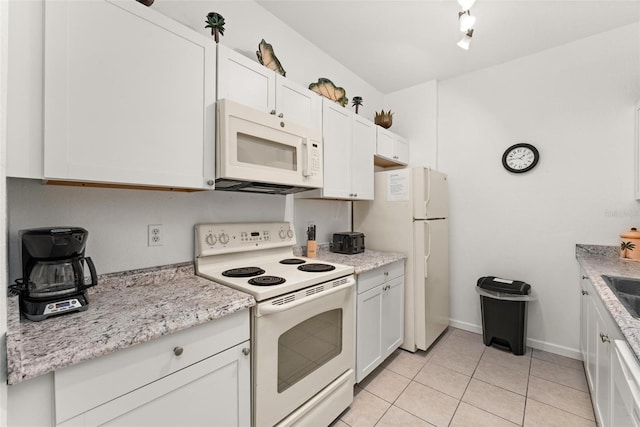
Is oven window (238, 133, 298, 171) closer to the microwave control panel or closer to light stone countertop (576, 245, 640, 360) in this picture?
the microwave control panel

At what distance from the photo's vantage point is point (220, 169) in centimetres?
139

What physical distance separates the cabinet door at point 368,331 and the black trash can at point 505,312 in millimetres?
1150

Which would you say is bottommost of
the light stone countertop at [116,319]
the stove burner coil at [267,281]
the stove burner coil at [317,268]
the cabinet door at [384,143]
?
the light stone countertop at [116,319]

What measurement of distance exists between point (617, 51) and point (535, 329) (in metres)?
2.47

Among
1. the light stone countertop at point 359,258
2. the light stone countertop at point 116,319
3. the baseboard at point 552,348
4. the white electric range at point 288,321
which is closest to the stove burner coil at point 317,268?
the white electric range at point 288,321

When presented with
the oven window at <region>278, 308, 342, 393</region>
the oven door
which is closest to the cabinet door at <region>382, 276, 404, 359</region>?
the oven door

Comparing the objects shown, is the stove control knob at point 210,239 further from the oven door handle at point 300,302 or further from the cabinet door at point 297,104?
the cabinet door at point 297,104

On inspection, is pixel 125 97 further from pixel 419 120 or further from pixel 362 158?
pixel 419 120

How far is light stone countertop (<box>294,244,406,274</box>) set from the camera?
195 cm

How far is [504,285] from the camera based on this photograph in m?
2.49

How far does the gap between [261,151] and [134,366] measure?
110 cm

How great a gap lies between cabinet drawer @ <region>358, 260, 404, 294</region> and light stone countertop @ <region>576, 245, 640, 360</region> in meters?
1.18

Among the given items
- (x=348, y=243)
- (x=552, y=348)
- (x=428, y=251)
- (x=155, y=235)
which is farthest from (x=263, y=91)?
(x=552, y=348)

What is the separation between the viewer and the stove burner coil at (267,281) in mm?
1345
